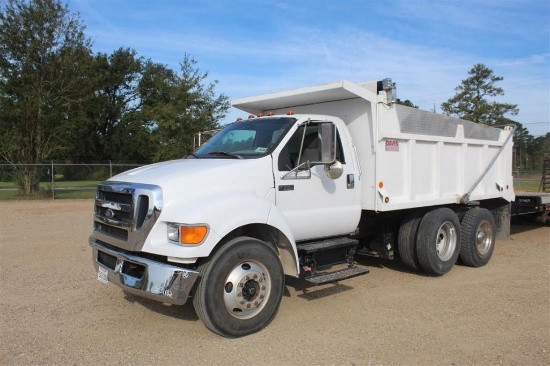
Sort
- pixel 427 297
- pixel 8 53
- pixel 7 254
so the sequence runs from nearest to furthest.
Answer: pixel 427 297, pixel 7 254, pixel 8 53

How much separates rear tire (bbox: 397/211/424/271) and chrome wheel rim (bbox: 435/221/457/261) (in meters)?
0.55

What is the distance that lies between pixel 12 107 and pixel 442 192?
20990 mm

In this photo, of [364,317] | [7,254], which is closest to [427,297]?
[364,317]

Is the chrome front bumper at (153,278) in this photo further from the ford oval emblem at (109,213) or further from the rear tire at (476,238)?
the rear tire at (476,238)

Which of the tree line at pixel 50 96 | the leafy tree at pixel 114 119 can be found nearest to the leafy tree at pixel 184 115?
the tree line at pixel 50 96

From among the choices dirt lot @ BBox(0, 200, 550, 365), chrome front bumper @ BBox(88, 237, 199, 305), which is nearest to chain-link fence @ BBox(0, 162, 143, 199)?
dirt lot @ BBox(0, 200, 550, 365)

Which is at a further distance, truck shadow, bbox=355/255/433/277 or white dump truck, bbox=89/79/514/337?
truck shadow, bbox=355/255/433/277

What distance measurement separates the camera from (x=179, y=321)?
16.8 feet

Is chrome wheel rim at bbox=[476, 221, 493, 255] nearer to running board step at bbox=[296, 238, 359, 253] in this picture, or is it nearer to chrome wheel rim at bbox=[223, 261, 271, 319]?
running board step at bbox=[296, 238, 359, 253]

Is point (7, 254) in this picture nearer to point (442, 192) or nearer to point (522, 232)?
point (442, 192)

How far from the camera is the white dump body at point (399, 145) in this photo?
6.20m

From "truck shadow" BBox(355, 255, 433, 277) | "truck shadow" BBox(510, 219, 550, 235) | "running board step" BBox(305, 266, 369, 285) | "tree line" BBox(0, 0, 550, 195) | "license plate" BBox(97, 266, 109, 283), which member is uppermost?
"tree line" BBox(0, 0, 550, 195)

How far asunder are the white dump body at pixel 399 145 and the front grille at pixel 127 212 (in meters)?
2.85

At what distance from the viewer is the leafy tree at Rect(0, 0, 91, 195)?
21.3 meters
